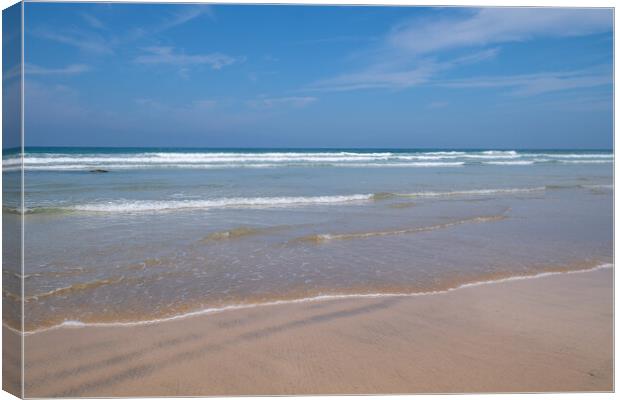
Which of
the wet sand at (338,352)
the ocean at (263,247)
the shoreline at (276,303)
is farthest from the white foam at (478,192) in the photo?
the wet sand at (338,352)

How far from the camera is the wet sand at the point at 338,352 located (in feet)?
7.46

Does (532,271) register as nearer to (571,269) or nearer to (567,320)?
(571,269)

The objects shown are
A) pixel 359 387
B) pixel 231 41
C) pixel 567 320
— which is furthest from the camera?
pixel 231 41

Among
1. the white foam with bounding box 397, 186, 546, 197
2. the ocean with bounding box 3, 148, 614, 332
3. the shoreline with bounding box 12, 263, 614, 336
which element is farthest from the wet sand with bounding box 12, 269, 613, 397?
the white foam with bounding box 397, 186, 546, 197

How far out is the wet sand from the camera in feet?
7.46

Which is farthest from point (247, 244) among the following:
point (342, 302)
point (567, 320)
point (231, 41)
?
point (567, 320)

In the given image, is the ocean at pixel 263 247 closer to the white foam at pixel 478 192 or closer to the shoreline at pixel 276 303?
the shoreline at pixel 276 303

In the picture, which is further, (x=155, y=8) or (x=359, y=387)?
(x=155, y=8)

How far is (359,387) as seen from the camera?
2.27 meters

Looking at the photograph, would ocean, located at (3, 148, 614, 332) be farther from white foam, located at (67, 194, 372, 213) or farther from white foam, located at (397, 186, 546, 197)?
white foam, located at (397, 186, 546, 197)

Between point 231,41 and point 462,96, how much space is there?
1.95 m

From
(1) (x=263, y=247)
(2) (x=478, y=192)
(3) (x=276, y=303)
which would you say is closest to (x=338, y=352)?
(3) (x=276, y=303)

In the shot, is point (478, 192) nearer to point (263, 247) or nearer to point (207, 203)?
point (207, 203)

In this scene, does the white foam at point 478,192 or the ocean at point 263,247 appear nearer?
the ocean at point 263,247
